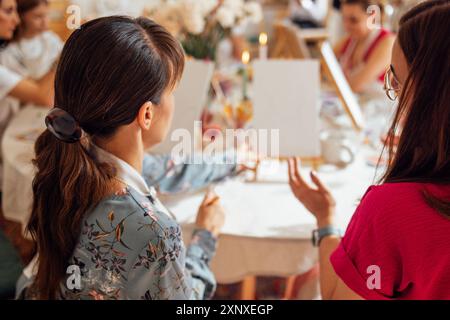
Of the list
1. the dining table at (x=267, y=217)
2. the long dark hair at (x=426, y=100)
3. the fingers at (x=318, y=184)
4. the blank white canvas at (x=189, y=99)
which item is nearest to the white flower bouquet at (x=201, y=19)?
the blank white canvas at (x=189, y=99)

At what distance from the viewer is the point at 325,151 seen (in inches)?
67.6

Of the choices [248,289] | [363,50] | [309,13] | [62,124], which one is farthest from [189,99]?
[309,13]

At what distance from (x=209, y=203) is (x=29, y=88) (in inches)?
45.5

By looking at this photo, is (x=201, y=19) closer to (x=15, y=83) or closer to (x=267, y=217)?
(x=15, y=83)

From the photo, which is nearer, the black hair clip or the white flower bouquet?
the black hair clip

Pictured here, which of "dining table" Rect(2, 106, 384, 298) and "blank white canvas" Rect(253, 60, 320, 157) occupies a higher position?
"blank white canvas" Rect(253, 60, 320, 157)

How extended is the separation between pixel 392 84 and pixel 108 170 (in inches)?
18.4

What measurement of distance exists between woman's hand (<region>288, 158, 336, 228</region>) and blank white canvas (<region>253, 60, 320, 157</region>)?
0.21 m

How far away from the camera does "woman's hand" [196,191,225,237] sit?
4.28ft

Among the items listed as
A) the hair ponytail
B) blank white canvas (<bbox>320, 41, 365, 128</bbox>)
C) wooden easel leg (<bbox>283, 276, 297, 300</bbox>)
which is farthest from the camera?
blank white canvas (<bbox>320, 41, 365, 128</bbox>)

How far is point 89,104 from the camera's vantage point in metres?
0.92

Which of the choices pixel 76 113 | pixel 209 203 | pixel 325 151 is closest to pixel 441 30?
pixel 76 113

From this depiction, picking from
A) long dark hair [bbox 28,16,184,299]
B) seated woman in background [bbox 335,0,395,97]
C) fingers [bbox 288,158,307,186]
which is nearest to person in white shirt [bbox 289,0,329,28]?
seated woman in background [bbox 335,0,395,97]

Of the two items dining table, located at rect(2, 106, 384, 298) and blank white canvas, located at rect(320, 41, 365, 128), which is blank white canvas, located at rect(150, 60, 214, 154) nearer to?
dining table, located at rect(2, 106, 384, 298)
